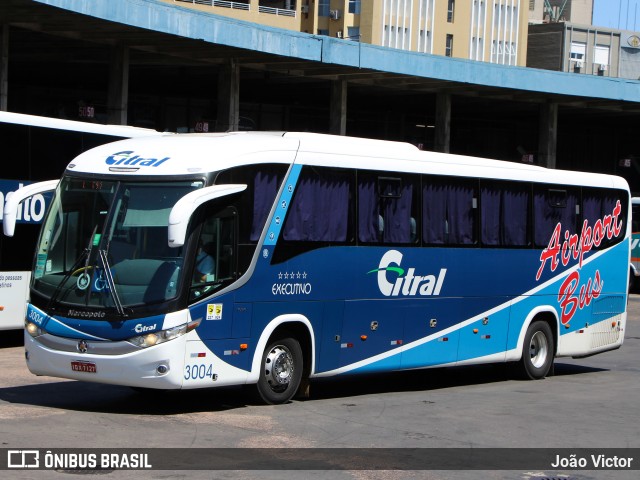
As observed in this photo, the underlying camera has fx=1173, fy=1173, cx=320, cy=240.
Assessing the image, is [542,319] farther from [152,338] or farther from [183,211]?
[183,211]

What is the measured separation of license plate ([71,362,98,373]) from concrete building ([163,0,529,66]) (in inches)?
2998

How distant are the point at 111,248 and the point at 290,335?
2.51m

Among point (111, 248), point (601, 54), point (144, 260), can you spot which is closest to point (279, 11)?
point (601, 54)

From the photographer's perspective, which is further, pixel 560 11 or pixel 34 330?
pixel 560 11

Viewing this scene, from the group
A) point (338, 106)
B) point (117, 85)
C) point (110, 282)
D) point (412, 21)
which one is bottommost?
point (110, 282)

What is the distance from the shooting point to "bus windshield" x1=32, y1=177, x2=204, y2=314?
12.2m

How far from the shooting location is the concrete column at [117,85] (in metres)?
33.8

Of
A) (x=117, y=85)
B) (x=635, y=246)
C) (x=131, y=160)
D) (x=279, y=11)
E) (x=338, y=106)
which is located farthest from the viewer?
(x=279, y=11)

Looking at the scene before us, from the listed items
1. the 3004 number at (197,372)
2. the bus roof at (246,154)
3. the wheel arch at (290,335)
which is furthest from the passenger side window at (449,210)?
the 3004 number at (197,372)

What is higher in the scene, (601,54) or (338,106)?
(601,54)

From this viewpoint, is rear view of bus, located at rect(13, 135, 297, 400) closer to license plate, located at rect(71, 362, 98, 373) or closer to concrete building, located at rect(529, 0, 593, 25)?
license plate, located at rect(71, 362, 98, 373)

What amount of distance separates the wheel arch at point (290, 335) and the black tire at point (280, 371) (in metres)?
0.11

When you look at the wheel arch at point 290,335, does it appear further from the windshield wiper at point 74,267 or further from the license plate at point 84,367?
the windshield wiper at point 74,267

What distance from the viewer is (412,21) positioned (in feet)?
323
